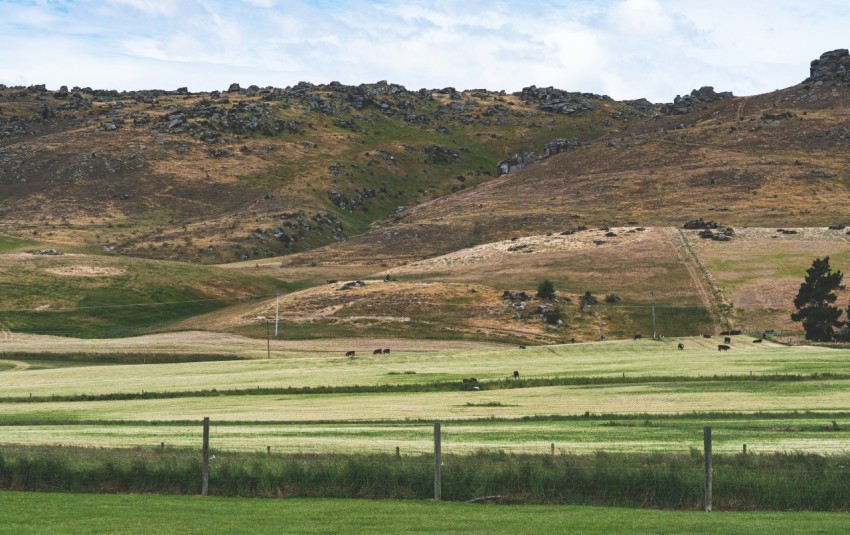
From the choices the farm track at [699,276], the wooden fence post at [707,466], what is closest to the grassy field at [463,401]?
the wooden fence post at [707,466]

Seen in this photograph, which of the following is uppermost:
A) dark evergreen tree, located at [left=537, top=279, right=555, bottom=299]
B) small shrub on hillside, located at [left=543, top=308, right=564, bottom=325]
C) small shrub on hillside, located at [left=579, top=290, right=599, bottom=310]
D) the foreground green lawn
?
dark evergreen tree, located at [left=537, top=279, right=555, bottom=299]

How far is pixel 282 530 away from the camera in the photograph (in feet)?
66.4

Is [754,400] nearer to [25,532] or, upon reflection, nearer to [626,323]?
[25,532]

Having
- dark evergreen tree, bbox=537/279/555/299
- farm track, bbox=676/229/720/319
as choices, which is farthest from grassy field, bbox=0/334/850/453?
farm track, bbox=676/229/720/319

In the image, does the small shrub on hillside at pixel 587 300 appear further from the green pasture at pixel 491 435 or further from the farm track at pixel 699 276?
the green pasture at pixel 491 435

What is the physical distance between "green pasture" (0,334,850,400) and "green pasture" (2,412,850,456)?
684 inches

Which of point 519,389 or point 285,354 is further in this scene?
point 285,354

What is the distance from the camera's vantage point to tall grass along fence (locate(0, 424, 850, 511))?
22094 mm

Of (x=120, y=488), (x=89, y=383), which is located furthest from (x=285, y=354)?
(x=120, y=488)

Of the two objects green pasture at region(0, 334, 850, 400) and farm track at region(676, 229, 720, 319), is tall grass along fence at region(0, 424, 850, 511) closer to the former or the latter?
green pasture at region(0, 334, 850, 400)

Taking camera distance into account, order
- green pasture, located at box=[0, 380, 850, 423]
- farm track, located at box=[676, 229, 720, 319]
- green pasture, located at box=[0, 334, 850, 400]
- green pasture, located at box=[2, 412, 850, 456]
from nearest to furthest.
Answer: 1. green pasture, located at box=[2, 412, 850, 456]
2. green pasture, located at box=[0, 380, 850, 423]
3. green pasture, located at box=[0, 334, 850, 400]
4. farm track, located at box=[676, 229, 720, 319]

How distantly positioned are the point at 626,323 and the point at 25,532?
107168 mm

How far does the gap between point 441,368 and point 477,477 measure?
2179 inches

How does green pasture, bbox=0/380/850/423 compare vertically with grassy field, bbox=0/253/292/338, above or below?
→ below
